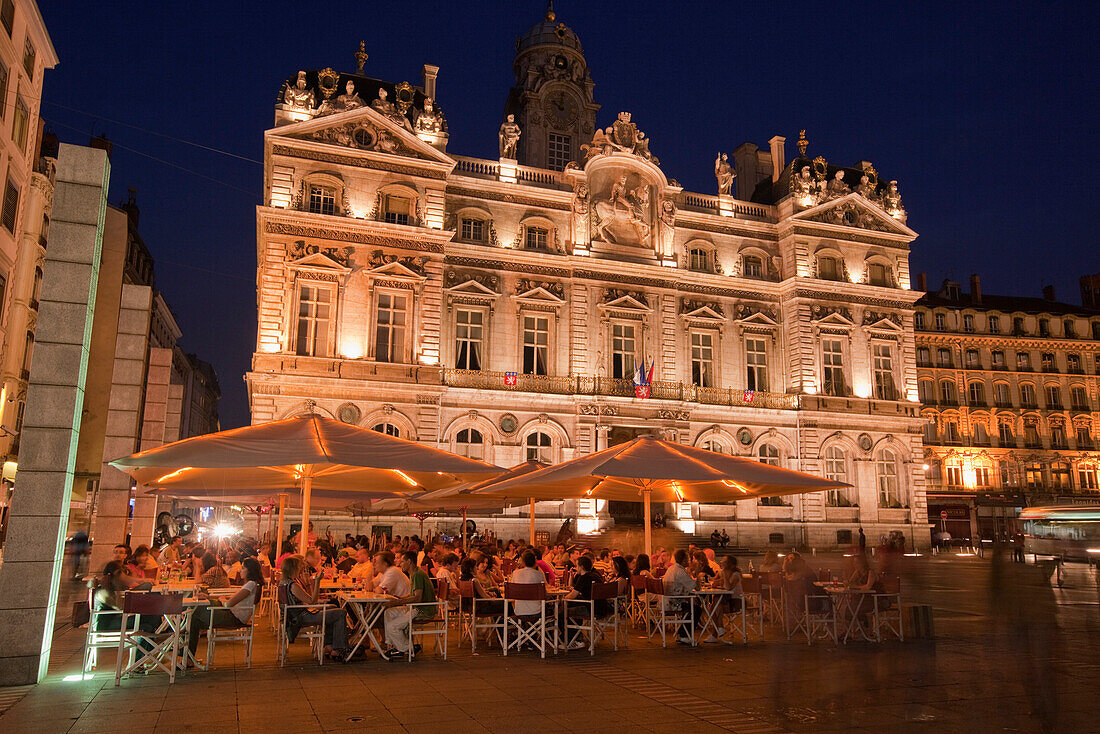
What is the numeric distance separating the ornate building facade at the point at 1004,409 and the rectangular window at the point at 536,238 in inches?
1301

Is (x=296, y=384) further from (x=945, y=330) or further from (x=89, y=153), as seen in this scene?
(x=945, y=330)

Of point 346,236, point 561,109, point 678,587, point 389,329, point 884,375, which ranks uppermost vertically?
point 561,109

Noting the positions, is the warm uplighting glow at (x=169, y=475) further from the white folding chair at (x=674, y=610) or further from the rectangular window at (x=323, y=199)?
the rectangular window at (x=323, y=199)

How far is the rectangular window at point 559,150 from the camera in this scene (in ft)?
144

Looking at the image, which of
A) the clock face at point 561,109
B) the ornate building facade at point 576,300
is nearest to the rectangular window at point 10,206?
the ornate building facade at point 576,300

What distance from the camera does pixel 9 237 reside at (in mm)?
28672

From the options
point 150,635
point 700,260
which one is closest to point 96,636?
point 150,635

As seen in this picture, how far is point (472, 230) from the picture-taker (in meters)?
35.9

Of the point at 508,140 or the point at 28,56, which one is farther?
the point at 508,140

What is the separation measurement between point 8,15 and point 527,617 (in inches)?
1078

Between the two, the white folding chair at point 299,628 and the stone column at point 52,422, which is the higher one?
the stone column at point 52,422

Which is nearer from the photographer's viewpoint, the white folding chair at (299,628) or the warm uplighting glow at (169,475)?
the white folding chair at (299,628)

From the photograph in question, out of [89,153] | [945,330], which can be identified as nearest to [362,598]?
[89,153]

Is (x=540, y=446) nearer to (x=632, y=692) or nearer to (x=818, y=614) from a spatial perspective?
(x=818, y=614)
